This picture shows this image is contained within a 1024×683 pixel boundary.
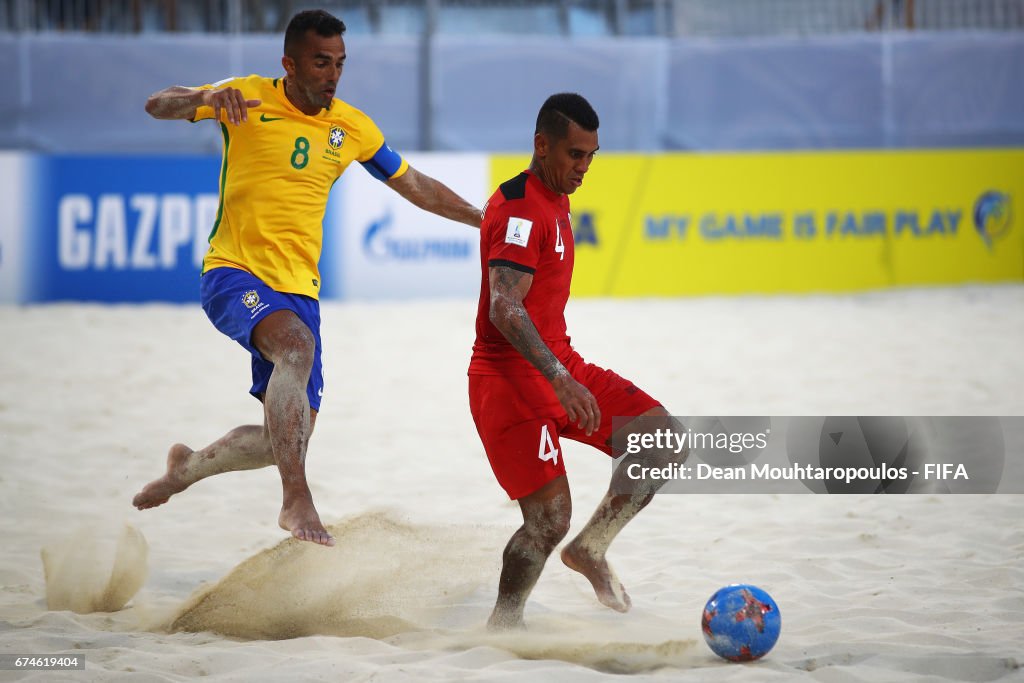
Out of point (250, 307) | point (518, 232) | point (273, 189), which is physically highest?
point (273, 189)

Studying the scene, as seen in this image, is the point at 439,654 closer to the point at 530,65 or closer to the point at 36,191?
the point at 36,191

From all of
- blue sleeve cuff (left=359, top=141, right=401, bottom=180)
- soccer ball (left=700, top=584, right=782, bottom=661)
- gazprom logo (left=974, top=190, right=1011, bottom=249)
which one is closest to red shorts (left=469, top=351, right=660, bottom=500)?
soccer ball (left=700, top=584, right=782, bottom=661)

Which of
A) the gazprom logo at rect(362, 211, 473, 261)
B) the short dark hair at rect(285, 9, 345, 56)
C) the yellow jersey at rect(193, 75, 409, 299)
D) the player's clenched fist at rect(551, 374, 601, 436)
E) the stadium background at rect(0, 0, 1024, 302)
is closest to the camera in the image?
the player's clenched fist at rect(551, 374, 601, 436)

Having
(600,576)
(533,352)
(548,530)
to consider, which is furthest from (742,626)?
(533,352)

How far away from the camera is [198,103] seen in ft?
14.0

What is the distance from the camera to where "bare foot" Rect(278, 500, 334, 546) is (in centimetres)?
388

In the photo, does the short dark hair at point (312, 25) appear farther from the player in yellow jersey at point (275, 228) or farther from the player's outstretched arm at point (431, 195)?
the player's outstretched arm at point (431, 195)

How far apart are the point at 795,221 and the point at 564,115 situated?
981 cm

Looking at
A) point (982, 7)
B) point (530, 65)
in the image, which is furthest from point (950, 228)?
point (530, 65)

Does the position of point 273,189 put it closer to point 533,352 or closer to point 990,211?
point 533,352

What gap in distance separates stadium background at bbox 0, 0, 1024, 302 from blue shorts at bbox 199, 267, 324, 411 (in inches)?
322

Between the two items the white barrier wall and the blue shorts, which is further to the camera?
the white barrier wall

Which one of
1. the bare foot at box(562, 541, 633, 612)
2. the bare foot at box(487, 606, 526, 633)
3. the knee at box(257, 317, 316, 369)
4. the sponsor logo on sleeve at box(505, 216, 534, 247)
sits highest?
the sponsor logo on sleeve at box(505, 216, 534, 247)

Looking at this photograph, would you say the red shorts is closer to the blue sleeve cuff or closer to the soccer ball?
the soccer ball
